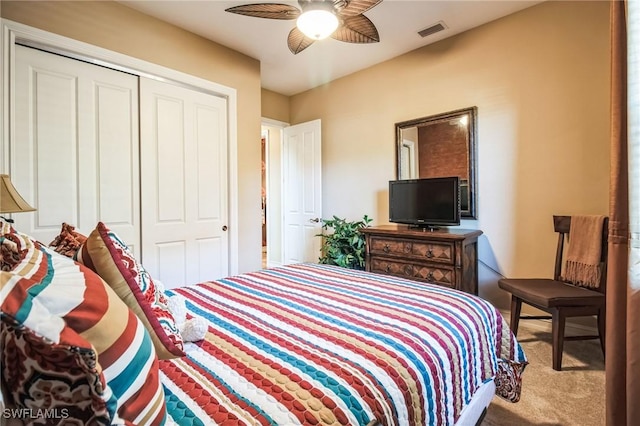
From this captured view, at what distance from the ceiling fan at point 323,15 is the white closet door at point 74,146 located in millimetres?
1296

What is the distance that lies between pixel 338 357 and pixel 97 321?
634 millimetres

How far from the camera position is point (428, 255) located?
110 inches

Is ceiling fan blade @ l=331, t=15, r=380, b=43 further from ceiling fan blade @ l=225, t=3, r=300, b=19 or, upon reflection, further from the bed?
the bed

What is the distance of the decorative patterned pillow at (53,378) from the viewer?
456 mm

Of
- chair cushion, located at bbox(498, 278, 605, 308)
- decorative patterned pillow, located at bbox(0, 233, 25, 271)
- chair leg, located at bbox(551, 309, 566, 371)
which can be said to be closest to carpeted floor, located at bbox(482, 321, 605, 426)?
chair leg, located at bbox(551, 309, 566, 371)

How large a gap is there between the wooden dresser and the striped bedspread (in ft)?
3.57

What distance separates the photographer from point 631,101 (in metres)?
0.95

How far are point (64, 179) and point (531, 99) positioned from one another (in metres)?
3.84

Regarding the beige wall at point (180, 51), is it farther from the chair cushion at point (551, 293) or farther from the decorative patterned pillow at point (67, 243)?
the chair cushion at point (551, 293)

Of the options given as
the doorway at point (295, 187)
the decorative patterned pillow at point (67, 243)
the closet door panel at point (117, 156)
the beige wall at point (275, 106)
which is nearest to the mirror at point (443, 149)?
the doorway at point (295, 187)

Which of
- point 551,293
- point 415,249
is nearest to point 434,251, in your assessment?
point 415,249

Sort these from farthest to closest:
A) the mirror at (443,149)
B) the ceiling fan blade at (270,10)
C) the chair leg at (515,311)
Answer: the mirror at (443,149)
the chair leg at (515,311)
the ceiling fan blade at (270,10)

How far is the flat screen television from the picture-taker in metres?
2.88

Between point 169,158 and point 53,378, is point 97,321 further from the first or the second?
point 169,158
